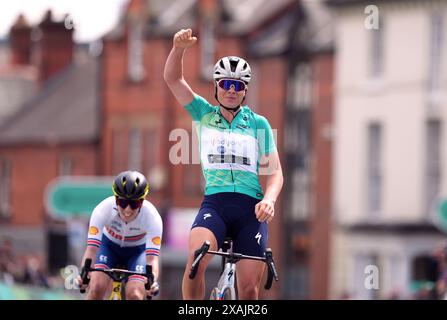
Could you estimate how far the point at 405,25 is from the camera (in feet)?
171

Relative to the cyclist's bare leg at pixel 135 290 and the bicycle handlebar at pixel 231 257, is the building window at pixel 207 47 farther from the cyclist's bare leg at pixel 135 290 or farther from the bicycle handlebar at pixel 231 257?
the bicycle handlebar at pixel 231 257

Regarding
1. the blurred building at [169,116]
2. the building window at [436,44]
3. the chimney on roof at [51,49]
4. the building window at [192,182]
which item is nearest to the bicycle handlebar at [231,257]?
the building window at [436,44]

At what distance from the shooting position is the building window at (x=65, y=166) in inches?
2712

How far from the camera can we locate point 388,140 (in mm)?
52750

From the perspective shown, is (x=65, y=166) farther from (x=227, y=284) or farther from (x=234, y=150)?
(x=227, y=284)

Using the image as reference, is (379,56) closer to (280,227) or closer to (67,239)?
(280,227)

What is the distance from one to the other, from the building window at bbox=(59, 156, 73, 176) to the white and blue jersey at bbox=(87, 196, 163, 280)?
54.0 metres

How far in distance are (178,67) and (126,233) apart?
2006 mm

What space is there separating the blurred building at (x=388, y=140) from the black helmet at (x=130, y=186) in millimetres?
35795

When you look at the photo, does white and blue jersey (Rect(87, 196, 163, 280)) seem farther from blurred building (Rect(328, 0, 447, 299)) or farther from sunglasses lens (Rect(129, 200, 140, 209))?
blurred building (Rect(328, 0, 447, 299))

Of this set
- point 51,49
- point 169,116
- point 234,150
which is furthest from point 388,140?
point 234,150

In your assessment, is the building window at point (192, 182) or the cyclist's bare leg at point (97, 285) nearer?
the cyclist's bare leg at point (97, 285)

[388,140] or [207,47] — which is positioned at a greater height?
[207,47]

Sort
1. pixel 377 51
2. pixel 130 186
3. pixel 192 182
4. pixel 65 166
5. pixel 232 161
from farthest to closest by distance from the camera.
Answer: pixel 65 166, pixel 192 182, pixel 377 51, pixel 130 186, pixel 232 161
